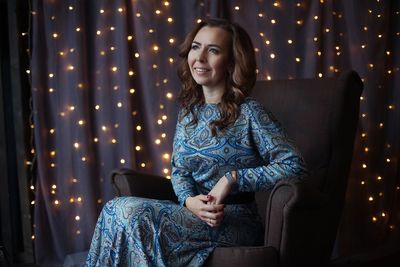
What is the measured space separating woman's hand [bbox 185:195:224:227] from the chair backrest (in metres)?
0.51

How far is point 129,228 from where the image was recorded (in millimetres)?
1467

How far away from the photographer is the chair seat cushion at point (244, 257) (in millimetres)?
1509

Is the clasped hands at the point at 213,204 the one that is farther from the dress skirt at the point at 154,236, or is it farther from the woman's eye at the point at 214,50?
the woman's eye at the point at 214,50

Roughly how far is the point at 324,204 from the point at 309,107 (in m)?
0.56

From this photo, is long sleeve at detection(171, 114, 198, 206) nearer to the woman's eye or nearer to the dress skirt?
the dress skirt

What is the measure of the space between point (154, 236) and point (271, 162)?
459 mm

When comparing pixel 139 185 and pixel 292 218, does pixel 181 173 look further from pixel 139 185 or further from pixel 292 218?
pixel 292 218

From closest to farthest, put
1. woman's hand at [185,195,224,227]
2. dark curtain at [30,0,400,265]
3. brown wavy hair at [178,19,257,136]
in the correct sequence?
woman's hand at [185,195,224,227] < brown wavy hair at [178,19,257,136] < dark curtain at [30,0,400,265]

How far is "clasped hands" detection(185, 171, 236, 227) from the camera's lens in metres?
1.58

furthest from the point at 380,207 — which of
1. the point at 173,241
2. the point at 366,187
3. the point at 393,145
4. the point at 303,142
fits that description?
the point at 173,241

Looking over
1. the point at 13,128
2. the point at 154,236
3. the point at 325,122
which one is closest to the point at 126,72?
the point at 13,128

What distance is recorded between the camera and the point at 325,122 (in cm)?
205

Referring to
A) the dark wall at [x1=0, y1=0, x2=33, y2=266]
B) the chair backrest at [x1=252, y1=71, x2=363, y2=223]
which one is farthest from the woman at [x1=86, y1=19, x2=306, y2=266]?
the dark wall at [x1=0, y1=0, x2=33, y2=266]

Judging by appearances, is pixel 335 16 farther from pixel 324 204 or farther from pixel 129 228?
pixel 129 228
